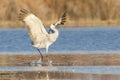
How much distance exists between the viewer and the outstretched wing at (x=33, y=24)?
18266 mm

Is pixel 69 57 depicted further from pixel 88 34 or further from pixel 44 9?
pixel 44 9

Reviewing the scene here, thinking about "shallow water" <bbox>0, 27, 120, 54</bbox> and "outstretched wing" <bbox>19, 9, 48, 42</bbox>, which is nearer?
"outstretched wing" <bbox>19, 9, 48, 42</bbox>

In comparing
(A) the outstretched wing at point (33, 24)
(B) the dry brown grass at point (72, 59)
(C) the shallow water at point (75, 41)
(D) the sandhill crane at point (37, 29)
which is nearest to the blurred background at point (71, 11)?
(C) the shallow water at point (75, 41)

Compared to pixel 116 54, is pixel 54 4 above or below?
above

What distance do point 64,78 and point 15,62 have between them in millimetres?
4217

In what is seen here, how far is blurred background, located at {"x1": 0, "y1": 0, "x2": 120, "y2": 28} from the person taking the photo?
31547 millimetres

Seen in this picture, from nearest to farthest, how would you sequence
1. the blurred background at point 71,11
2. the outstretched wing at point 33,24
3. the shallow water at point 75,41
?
the outstretched wing at point 33,24, the shallow water at point 75,41, the blurred background at point 71,11

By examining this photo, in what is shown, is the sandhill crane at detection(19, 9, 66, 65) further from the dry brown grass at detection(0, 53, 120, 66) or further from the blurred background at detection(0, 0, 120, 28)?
the blurred background at detection(0, 0, 120, 28)

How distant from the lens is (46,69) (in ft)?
54.7

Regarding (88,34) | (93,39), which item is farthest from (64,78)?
(88,34)

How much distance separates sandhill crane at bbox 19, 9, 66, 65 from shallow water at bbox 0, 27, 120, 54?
2.89m

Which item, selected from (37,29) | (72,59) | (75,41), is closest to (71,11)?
(75,41)

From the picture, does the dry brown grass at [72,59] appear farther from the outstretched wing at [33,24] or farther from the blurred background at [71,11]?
the blurred background at [71,11]

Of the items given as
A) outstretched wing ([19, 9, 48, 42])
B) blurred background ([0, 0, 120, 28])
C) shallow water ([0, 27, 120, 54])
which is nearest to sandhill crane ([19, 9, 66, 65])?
outstretched wing ([19, 9, 48, 42])
